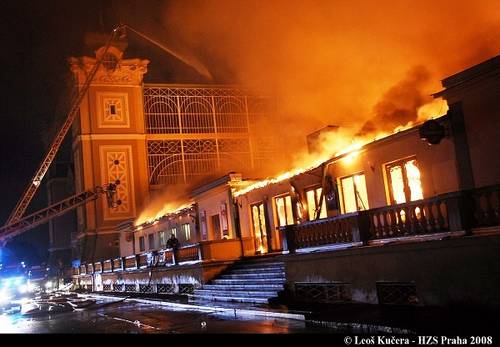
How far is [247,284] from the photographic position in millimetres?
16547

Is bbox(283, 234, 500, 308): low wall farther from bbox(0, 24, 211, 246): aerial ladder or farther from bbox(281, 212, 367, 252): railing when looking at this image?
bbox(0, 24, 211, 246): aerial ladder

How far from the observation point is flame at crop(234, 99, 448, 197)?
46.5ft

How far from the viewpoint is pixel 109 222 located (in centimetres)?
3844

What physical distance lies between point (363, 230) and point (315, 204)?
5505mm

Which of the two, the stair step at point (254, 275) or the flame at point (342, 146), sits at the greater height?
the flame at point (342, 146)

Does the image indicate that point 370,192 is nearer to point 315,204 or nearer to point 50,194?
point 315,204

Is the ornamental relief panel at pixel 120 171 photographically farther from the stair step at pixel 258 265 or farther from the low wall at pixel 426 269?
the low wall at pixel 426 269

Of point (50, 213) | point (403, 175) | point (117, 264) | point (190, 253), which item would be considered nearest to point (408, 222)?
point (403, 175)

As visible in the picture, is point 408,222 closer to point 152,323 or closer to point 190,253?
point 152,323

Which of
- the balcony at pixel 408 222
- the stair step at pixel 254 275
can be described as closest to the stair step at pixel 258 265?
the stair step at pixel 254 275

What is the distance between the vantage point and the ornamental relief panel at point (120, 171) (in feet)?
125

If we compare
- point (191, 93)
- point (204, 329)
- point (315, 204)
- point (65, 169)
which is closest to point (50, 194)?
point (65, 169)

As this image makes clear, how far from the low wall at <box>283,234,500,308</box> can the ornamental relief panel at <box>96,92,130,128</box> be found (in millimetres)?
27568

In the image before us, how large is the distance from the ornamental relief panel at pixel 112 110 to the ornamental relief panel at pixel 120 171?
1.79 metres
